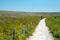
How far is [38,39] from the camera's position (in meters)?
18.5

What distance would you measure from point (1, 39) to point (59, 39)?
671cm

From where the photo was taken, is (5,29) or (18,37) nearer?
Answer: (18,37)

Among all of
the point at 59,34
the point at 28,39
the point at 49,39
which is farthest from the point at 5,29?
the point at 59,34

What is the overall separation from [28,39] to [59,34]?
2.95 meters

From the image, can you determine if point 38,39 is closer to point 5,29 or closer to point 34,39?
point 34,39

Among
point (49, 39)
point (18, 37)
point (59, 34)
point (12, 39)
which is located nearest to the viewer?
point (12, 39)

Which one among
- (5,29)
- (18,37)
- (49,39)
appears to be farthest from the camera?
(49,39)

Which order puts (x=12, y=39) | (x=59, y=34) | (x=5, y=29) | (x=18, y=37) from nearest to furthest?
(x=12, y=39) < (x=18, y=37) < (x=5, y=29) < (x=59, y=34)

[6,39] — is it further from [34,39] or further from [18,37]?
[34,39]

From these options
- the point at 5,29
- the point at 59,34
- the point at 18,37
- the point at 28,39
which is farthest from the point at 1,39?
the point at 59,34

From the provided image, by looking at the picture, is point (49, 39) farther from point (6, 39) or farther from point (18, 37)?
point (6, 39)

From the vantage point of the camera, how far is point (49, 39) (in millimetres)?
18438

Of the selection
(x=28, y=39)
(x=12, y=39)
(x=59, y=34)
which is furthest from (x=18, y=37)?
(x=59, y=34)

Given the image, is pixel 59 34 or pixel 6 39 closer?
pixel 6 39
